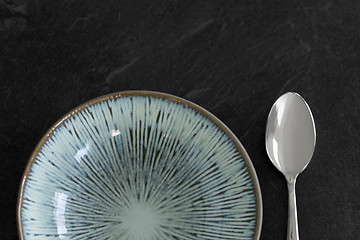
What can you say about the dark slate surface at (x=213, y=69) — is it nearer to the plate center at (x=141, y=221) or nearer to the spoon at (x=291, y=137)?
the spoon at (x=291, y=137)

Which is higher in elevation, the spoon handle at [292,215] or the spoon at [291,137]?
the spoon at [291,137]

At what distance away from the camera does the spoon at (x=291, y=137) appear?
606 millimetres

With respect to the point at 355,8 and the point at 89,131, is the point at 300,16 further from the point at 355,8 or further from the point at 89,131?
the point at 89,131

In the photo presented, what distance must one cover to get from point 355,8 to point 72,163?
0.50 metres

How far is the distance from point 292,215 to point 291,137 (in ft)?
0.35

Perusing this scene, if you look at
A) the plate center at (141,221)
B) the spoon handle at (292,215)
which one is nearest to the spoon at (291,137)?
the spoon handle at (292,215)

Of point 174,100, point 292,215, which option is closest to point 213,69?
point 174,100

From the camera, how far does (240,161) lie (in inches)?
22.2

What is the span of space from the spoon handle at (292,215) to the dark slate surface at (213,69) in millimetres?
15

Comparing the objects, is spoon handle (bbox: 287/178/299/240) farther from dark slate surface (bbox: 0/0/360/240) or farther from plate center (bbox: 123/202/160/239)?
plate center (bbox: 123/202/160/239)

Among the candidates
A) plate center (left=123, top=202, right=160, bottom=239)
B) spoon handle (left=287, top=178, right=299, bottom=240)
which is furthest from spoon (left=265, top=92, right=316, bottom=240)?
plate center (left=123, top=202, right=160, bottom=239)

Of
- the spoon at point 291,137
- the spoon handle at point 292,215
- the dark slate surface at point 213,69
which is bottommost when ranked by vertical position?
the spoon handle at point 292,215

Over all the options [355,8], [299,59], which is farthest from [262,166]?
[355,8]

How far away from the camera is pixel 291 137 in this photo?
24.4 inches
